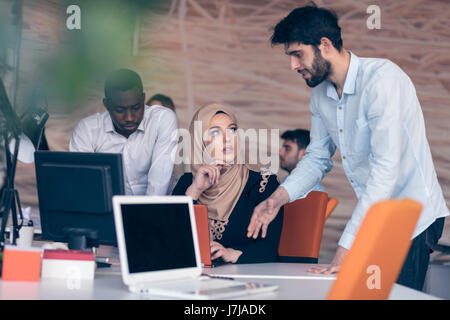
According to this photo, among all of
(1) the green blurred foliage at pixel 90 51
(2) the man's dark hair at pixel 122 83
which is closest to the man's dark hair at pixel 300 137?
(1) the green blurred foliage at pixel 90 51

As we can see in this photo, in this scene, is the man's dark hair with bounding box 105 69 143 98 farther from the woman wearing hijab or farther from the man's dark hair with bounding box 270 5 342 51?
the man's dark hair with bounding box 270 5 342 51

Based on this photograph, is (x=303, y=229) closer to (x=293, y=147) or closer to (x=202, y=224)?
(x=202, y=224)

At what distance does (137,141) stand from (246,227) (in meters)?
1.11

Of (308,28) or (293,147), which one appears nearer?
(308,28)

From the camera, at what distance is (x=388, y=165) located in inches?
80.6

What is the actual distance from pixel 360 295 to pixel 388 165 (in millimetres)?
823

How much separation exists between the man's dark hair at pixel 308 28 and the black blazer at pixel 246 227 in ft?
2.10

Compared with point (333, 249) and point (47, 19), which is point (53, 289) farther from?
point (47, 19)

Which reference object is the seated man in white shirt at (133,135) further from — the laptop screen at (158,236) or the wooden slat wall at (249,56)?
the wooden slat wall at (249,56)

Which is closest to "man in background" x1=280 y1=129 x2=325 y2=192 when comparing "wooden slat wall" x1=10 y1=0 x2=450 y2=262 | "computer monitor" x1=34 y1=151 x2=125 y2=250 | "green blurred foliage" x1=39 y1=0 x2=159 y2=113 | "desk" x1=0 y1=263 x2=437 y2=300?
"wooden slat wall" x1=10 y1=0 x2=450 y2=262

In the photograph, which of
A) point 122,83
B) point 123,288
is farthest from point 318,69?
point 122,83

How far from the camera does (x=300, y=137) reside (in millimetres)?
4570
